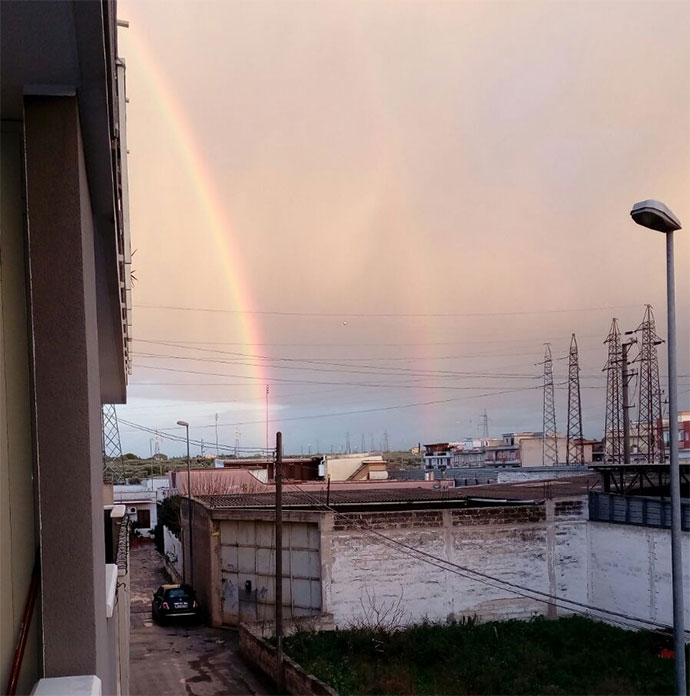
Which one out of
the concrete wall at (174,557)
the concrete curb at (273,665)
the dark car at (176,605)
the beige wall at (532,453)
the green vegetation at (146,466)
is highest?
the concrete curb at (273,665)

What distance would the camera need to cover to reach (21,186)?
7.72ft

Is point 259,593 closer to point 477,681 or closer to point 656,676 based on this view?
point 477,681

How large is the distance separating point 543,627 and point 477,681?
4.77 meters

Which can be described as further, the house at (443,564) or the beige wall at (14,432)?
the house at (443,564)

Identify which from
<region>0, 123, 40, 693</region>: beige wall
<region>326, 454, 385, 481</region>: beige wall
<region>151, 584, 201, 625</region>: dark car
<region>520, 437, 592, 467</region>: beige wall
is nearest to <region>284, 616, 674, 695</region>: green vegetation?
<region>151, 584, 201, 625</region>: dark car

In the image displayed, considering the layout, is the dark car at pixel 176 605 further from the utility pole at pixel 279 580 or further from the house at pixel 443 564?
the utility pole at pixel 279 580

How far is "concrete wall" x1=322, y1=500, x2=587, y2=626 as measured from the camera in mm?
16938

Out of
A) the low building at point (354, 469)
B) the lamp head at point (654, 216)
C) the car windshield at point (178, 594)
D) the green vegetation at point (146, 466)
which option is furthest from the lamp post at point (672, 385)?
the green vegetation at point (146, 466)

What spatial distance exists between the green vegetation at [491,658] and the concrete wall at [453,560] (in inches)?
29.6

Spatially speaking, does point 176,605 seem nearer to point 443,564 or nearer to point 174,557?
point 443,564

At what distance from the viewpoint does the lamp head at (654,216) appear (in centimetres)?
629

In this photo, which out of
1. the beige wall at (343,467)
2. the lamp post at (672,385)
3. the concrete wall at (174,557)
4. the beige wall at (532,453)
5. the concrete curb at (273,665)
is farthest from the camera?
the beige wall at (532,453)

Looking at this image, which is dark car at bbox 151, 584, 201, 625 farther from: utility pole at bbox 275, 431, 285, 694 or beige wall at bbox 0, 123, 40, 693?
beige wall at bbox 0, 123, 40, 693

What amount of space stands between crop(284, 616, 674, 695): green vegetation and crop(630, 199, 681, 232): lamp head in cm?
Result: 872
